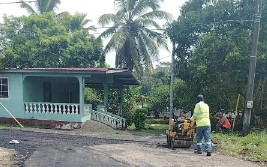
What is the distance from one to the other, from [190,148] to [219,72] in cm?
643

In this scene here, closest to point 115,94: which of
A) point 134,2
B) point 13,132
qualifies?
point 134,2

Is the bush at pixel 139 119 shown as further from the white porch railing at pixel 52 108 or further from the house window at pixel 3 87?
the house window at pixel 3 87

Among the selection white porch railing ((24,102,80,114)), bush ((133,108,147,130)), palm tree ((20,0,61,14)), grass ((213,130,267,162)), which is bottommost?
bush ((133,108,147,130))

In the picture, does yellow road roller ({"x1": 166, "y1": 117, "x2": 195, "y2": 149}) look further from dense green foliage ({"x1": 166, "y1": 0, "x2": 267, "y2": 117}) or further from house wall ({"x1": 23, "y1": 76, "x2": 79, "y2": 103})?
house wall ({"x1": 23, "y1": 76, "x2": 79, "y2": 103})

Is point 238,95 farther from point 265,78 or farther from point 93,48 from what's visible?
point 93,48

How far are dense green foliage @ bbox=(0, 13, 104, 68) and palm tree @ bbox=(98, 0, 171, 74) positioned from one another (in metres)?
1.66

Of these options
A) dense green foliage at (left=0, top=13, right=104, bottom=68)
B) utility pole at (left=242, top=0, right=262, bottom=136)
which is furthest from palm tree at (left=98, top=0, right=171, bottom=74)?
utility pole at (left=242, top=0, right=262, bottom=136)

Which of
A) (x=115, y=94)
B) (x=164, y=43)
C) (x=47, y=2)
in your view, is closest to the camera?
(x=115, y=94)

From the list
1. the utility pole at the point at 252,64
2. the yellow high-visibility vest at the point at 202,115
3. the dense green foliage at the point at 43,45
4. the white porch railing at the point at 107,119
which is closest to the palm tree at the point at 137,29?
the dense green foliage at the point at 43,45

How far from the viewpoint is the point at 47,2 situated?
2988cm

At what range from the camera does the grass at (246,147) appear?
30.1 feet

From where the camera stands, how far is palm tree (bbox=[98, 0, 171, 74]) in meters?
25.9

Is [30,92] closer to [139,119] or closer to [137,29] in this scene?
[139,119]

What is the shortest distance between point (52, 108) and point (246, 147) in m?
9.37
